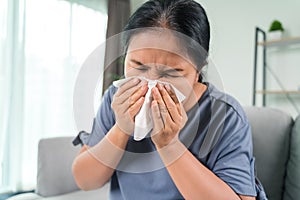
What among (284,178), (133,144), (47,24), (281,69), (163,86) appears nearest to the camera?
(163,86)

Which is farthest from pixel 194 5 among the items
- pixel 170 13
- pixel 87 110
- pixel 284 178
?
pixel 284 178

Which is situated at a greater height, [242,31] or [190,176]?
[242,31]

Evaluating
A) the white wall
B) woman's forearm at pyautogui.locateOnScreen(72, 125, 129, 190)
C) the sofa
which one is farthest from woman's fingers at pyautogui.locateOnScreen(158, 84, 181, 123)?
the white wall

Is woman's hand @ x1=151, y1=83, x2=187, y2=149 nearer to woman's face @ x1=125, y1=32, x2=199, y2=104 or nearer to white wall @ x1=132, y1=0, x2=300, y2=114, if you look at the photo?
woman's face @ x1=125, y1=32, x2=199, y2=104

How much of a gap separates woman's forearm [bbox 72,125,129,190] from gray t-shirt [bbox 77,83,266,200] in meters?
0.02

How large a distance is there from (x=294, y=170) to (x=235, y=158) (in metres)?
0.48

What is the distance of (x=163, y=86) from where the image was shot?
0.45m

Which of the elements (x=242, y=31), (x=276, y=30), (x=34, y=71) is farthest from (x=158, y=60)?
(x=242, y=31)

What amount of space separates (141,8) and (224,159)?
0.29m

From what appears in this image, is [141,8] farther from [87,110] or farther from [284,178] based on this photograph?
[284,178]

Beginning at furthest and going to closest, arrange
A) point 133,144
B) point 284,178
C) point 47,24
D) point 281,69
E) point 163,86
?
point 281,69 < point 47,24 < point 284,178 < point 133,144 < point 163,86

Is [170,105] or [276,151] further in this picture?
[276,151]

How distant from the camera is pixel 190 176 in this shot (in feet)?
1.57

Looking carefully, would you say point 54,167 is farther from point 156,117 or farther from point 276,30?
point 276,30
